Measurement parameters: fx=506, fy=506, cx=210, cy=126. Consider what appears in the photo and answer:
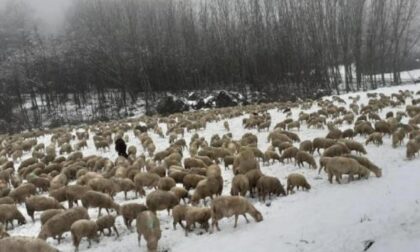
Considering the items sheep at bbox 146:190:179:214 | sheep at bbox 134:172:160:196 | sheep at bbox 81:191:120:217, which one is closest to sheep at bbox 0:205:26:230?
sheep at bbox 81:191:120:217

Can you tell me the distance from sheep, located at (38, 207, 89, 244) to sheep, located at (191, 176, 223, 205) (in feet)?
9.78

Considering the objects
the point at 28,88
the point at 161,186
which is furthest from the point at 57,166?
the point at 28,88

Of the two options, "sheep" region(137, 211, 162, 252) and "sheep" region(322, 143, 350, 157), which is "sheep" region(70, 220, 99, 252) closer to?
"sheep" region(137, 211, 162, 252)

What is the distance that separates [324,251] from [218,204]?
2.72 m

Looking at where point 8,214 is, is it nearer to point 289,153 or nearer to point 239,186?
point 239,186

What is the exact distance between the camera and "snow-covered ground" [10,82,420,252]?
10.5m

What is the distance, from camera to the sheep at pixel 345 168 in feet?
46.1

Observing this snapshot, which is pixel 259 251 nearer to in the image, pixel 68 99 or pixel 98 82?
pixel 98 82

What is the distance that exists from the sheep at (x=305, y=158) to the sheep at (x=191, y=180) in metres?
3.69


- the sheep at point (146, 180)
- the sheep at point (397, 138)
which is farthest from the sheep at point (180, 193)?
the sheep at point (397, 138)

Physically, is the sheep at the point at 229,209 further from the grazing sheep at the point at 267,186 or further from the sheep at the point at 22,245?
the sheep at the point at 22,245

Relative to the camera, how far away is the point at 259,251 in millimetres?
10484

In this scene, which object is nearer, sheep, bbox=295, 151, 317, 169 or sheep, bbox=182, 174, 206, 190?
sheep, bbox=182, 174, 206, 190

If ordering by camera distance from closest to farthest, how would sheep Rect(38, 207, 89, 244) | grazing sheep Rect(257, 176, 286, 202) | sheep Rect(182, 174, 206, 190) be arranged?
sheep Rect(38, 207, 89, 244) < grazing sheep Rect(257, 176, 286, 202) < sheep Rect(182, 174, 206, 190)
